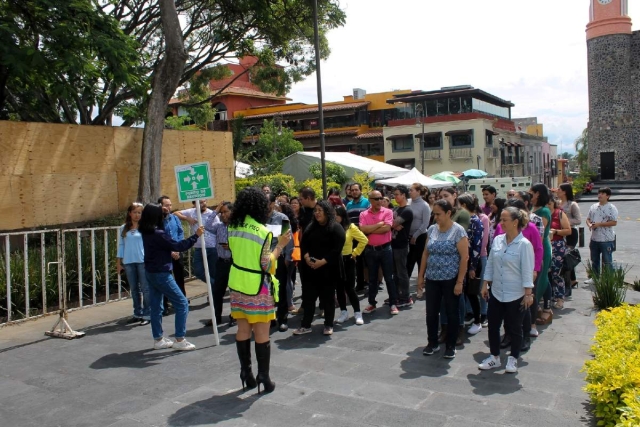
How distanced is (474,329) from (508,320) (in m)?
1.48

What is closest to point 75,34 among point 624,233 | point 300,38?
point 300,38

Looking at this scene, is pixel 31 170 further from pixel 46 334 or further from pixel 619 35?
pixel 619 35

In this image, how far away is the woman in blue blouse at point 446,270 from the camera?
5957 millimetres

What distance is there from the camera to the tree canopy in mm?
9484

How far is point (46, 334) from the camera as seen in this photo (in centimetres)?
723

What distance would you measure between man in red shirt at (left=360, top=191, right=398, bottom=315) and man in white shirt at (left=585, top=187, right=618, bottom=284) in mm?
3670

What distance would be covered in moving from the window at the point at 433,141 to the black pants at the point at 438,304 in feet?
152

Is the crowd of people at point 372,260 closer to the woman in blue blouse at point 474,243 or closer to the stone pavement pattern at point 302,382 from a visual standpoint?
the woman in blue blouse at point 474,243

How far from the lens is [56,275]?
8750 mm

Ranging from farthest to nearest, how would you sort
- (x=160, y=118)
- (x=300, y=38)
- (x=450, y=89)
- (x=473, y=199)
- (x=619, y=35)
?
(x=450, y=89)
(x=619, y=35)
(x=300, y=38)
(x=160, y=118)
(x=473, y=199)

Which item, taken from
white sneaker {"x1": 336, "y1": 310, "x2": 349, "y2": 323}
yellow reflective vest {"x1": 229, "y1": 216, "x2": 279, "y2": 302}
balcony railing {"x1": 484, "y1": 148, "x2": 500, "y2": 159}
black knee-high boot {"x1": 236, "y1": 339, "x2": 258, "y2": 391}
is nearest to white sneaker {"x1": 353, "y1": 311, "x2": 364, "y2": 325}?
white sneaker {"x1": 336, "y1": 310, "x2": 349, "y2": 323}

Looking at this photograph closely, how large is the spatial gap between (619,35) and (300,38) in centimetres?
3946

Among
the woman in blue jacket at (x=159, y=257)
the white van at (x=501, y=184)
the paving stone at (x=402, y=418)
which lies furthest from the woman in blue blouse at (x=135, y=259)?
the white van at (x=501, y=184)

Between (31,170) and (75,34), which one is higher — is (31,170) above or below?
below
